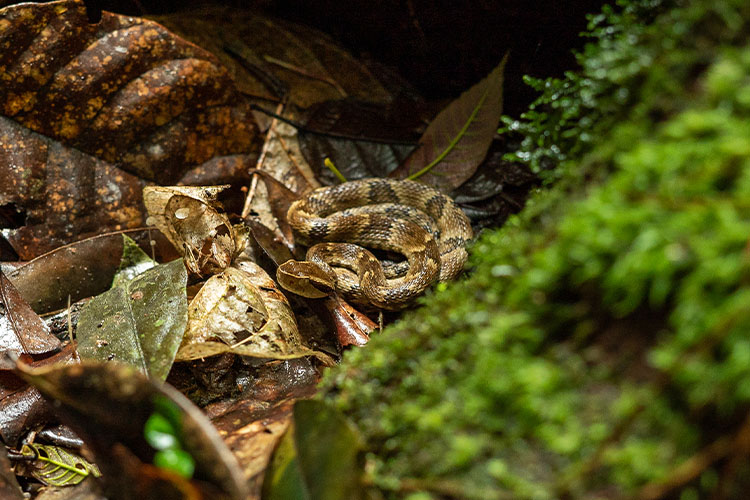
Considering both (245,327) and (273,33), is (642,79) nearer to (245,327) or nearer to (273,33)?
(245,327)

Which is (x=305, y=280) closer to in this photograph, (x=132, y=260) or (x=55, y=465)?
(x=132, y=260)

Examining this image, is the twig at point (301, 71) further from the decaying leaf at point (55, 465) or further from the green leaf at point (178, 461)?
the green leaf at point (178, 461)

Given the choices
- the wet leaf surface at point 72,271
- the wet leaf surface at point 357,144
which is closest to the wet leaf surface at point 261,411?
the wet leaf surface at point 72,271

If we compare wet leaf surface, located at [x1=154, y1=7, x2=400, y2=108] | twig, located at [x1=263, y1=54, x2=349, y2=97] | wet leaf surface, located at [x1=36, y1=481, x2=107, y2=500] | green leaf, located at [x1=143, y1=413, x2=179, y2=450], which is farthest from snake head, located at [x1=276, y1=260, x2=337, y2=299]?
twig, located at [x1=263, y1=54, x2=349, y2=97]

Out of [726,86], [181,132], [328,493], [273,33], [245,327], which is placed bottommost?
[245,327]

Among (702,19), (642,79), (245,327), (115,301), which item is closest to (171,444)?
(245,327)
